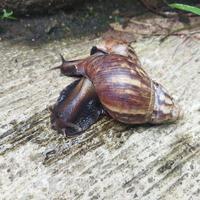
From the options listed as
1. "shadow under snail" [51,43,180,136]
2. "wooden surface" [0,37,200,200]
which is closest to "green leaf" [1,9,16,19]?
"wooden surface" [0,37,200,200]

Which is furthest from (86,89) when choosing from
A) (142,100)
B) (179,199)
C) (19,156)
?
(179,199)

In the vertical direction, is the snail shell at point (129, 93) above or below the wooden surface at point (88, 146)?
above

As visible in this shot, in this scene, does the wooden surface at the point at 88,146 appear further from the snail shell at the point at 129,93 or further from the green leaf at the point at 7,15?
the green leaf at the point at 7,15

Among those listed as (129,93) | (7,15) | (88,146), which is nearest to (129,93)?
(129,93)

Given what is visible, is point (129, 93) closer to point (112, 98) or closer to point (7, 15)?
point (112, 98)

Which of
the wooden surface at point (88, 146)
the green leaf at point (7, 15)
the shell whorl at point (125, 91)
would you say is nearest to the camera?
the wooden surface at point (88, 146)

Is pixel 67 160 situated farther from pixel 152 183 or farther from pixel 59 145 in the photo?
pixel 152 183

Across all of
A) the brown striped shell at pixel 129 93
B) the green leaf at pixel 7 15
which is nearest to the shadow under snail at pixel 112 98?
the brown striped shell at pixel 129 93
